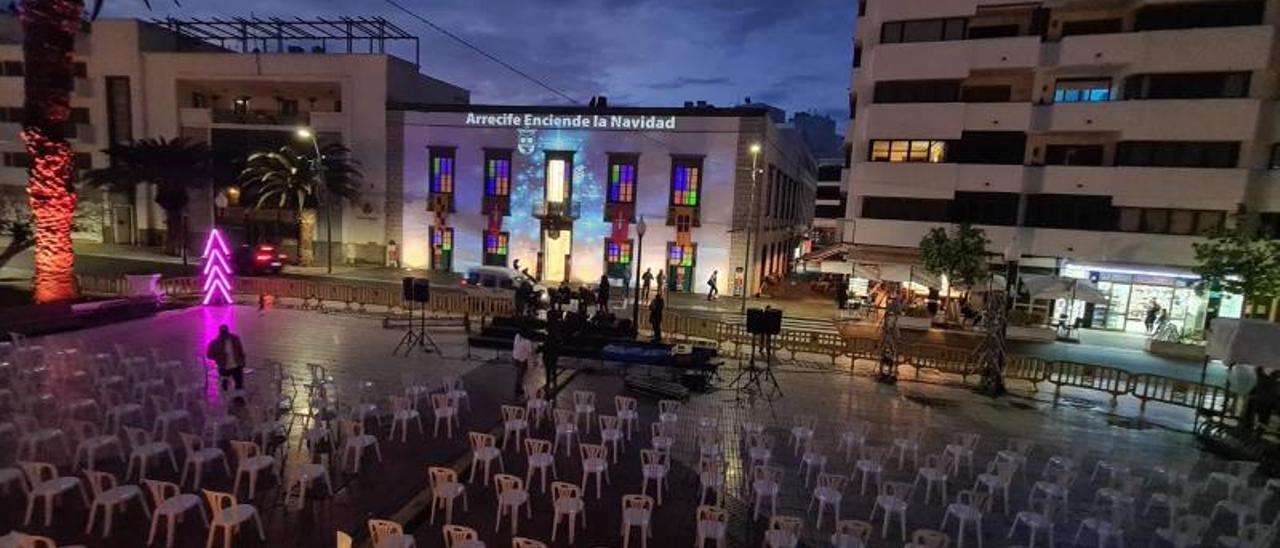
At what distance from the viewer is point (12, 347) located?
1488cm

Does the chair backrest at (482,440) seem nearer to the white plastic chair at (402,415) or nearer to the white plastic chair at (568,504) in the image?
the white plastic chair at (568,504)

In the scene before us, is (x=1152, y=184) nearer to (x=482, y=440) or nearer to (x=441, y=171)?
(x=482, y=440)

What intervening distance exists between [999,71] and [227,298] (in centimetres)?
3491

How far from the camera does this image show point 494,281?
94.2 feet

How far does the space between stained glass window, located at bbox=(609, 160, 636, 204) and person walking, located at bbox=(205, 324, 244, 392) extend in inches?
933

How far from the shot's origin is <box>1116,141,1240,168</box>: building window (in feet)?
89.9

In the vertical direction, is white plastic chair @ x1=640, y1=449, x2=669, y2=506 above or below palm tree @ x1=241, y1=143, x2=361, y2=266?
below

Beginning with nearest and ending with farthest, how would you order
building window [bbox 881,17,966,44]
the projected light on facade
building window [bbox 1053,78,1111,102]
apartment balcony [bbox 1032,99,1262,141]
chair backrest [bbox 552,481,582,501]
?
1. chair backrest [bbox 552,481,582,501]
2. the projected light on facade
3. apartment balcony [bbox 1032,99,1262,141]
4. building window [bbox 1053,78,1111,102]
5. building window [bbox 881,17,966,44]

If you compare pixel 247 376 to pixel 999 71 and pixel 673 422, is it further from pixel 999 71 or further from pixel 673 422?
pixel 999 71

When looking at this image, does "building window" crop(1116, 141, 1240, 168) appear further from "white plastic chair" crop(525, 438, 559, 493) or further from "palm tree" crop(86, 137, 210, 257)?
"palm tree" crop(86, 137, 210, 257)

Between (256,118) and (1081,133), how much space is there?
4637 cm

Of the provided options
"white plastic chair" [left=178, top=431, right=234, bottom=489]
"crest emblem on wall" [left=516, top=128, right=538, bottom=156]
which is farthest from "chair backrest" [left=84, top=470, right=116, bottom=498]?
"crest emblem on wall" [left=516, top=128, right=538, bottom=156]

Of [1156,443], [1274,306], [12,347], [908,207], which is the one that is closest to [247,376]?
[12,347]

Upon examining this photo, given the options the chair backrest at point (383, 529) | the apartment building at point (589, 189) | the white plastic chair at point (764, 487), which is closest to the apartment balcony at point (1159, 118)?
the apartment building at point (589, 189)
